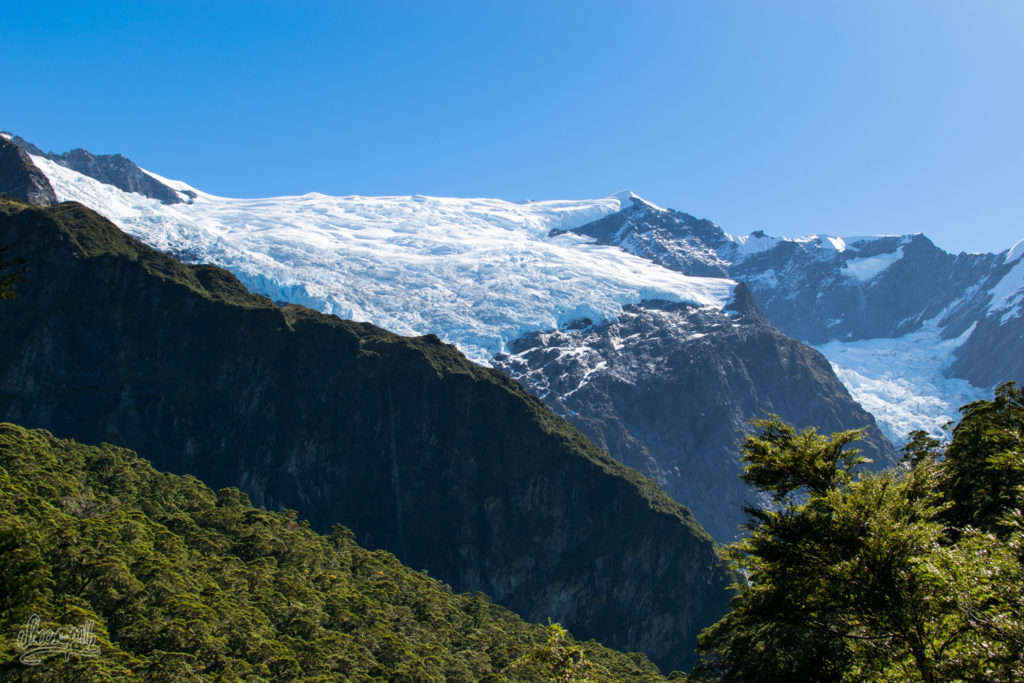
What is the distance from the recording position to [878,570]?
90.3 feet

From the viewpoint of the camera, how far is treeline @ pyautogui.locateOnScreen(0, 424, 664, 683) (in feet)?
184

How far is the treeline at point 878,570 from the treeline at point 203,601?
13.9 metres

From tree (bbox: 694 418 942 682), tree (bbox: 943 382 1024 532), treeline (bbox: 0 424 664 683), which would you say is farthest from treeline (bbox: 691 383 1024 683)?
tree (bbox: 943 382 1024 532)

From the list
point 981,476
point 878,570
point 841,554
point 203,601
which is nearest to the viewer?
point 878,570

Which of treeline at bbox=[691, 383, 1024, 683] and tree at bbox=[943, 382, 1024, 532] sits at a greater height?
tree at bbox=[943, 382, 1024, 532]

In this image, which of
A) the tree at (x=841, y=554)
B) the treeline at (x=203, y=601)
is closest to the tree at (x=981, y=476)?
the tree at (x=841, y=554)

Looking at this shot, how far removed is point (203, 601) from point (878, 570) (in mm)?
72514

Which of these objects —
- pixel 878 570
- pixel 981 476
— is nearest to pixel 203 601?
pixel 878 570

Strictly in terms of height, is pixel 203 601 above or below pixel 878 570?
below

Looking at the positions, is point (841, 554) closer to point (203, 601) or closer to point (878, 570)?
point (878, 570)

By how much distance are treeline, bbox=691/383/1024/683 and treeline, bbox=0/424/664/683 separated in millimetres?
13943

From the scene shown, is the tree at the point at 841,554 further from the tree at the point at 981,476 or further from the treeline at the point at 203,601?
the tree at the point at 981,476

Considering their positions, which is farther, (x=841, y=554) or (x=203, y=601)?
(x=203, y=601)

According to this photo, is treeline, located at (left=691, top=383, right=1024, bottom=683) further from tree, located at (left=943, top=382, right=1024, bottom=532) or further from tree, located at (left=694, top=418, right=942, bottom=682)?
tree, located at (left=943, top=382, right=1024, bottom=532)
